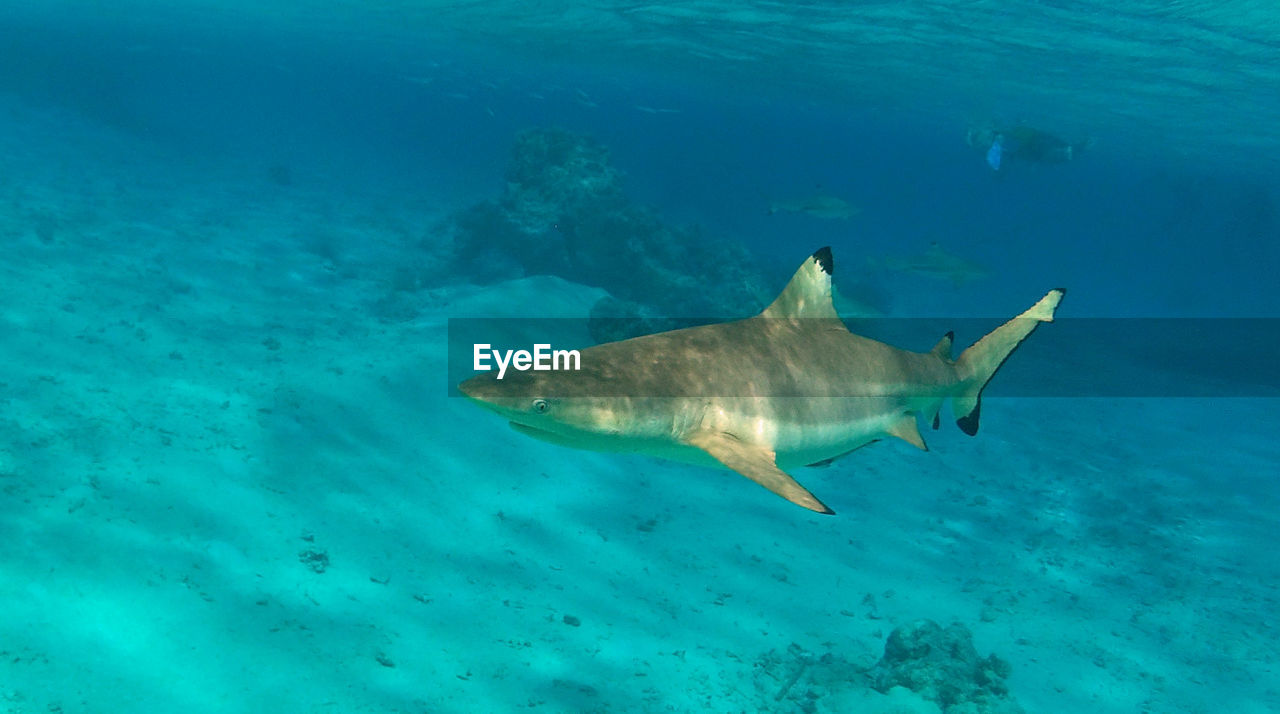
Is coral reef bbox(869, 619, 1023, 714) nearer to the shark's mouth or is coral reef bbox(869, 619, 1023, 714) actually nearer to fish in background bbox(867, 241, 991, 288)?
the shark's mouth

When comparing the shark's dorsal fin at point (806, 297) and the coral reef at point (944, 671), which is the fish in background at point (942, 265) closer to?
the coral reef at point (944, 671)

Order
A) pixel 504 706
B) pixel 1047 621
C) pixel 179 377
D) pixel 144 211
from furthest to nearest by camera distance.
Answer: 1. pixel 144 211
2. pixel 179 377
3. pixel 1047 621
4. pixel 504 706

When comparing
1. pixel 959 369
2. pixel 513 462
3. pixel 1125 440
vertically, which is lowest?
pixel 1125 440

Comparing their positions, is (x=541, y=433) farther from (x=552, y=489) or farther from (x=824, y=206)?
(x=824, y=206)

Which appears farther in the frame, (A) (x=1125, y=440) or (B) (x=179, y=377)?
(A) (x=1125, y=440)

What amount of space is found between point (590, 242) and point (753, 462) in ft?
51.1

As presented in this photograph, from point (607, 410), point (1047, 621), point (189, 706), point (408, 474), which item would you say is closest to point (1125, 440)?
point (1047, 621)

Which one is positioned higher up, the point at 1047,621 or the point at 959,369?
the point at 959,369

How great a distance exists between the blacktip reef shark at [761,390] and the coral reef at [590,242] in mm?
10623

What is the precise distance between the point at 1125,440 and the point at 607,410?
18181 millimetres

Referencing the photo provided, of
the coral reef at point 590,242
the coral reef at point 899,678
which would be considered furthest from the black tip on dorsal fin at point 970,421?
the coral reef at point 590,242

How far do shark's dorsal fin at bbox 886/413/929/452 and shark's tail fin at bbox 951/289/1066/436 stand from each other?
0.35 m

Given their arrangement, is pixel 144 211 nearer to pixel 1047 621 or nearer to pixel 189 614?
pixel 189 614

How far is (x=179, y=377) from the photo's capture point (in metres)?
9.82
